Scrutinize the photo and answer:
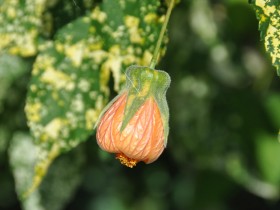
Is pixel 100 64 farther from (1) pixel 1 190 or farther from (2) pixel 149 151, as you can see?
(1) pixel 1 190

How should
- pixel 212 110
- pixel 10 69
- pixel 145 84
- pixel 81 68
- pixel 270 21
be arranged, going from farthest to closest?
pixel 212 110 → pixel 10 69 → pixel 81 68 → pixel 145 84 → pixel 270 21

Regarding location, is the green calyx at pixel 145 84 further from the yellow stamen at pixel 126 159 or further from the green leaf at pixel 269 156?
the green leaf at pixel 269 156

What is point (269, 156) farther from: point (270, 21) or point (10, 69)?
point (270, 21)

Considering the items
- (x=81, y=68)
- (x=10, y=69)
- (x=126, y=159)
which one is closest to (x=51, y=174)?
(x=10, y=69)

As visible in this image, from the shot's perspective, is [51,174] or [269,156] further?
[269,156]

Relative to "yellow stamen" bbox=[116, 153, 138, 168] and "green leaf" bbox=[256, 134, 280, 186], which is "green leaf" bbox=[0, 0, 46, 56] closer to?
"yellow stamen" bbox=[116, 153, 138, 168]

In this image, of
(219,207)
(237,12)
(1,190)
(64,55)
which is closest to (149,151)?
(64,55)
